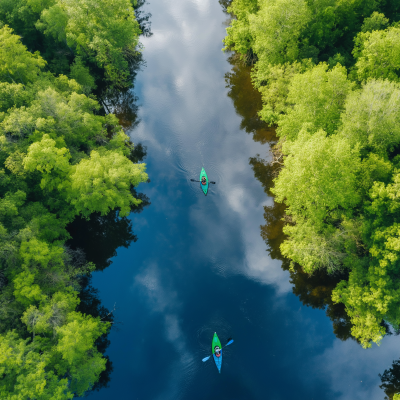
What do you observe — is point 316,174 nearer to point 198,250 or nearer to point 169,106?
point 198,250

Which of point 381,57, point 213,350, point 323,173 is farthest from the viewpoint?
point 381,57

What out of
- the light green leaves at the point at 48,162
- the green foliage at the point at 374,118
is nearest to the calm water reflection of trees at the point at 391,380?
the green foliage at the point at 374,118

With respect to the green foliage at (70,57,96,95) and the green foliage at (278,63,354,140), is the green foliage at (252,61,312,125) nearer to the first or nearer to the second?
the green foliage at (278,63,354,140)

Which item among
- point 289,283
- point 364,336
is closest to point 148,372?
point 289,283

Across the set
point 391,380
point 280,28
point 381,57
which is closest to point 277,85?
point 280,28

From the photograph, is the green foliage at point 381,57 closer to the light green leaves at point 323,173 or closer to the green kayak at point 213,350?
the light green leaves at point 323,173

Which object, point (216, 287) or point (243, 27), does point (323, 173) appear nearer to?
point (216, 287)
